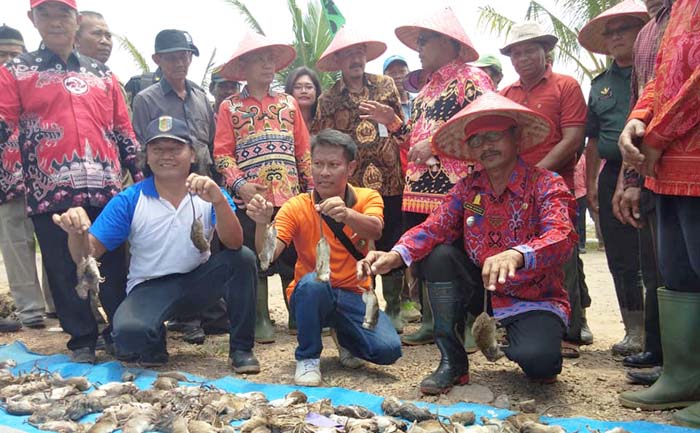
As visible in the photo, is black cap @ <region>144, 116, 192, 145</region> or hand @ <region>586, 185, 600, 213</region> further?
hand @ <region>586, 185, 600, 213</region>

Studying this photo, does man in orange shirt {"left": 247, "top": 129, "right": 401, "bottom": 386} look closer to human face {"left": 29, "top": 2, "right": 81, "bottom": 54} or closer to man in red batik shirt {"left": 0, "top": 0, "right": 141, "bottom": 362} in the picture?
man in red batik shirt {"left": 0, "top": 0, "right": 141, "bottom": 362}

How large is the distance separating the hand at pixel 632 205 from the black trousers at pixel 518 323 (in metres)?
0.69

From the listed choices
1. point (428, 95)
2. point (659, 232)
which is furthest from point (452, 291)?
point (428, 95)

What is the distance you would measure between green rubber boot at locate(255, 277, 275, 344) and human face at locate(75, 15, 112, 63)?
253cm

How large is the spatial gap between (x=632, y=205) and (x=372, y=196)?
1.49m

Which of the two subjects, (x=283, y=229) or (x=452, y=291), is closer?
(x=452, y=291)

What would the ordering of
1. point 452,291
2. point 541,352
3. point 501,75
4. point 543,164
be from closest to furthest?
point 541,352
point 452,291
point 543,164
point 501,75

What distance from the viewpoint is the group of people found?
9.79 ft

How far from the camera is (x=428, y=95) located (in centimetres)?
431

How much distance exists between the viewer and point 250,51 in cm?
467

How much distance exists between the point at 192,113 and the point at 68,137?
3.43 feet

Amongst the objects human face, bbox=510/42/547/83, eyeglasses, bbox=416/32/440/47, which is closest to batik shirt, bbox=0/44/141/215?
eyeglasses, bbox=416/32/440/47

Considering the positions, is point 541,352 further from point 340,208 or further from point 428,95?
point 428,95

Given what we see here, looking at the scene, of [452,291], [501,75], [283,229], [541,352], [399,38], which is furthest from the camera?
[501,75]
